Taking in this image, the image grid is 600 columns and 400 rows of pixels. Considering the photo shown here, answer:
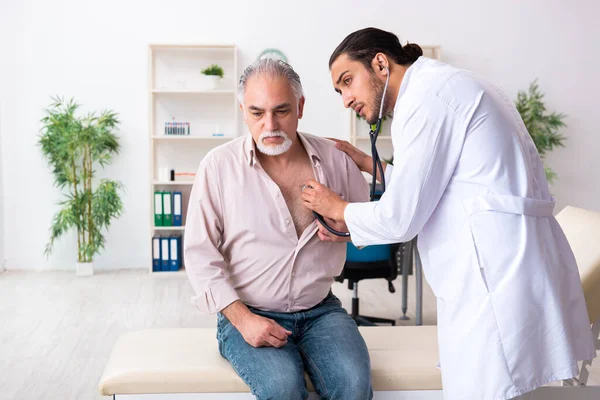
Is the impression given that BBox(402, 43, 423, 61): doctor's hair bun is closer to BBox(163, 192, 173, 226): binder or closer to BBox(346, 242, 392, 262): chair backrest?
BBox(346, 242, 392, 262): chair backrest

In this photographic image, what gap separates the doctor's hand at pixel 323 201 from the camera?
170cm

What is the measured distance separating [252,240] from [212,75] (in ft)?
11.5

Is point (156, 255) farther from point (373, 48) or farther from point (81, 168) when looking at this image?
point (373, 48)

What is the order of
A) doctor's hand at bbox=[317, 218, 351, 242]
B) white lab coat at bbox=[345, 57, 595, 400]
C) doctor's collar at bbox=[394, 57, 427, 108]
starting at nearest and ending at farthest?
1. white lab coat at bbox=[345, 57, 595, 400]
2. doctor's collar at bbox=[394, 57, 427, 108]
3. doctor's hand at bbox=[317, 218, 351, 242]

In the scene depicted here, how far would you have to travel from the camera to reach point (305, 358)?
173 centimetres

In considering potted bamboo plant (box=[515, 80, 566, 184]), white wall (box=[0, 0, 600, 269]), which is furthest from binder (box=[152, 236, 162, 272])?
potted bamboo plant (box=[515, 80, 566, 184])

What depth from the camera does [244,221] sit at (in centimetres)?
184

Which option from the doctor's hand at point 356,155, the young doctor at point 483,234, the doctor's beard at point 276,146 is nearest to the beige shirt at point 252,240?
the doctor's beard at point 276,146

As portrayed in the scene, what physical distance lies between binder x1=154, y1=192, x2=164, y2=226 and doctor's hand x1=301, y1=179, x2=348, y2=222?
3535 millimetres

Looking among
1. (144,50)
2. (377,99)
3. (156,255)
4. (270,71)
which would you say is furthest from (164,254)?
(377,99)

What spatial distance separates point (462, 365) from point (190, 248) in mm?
784

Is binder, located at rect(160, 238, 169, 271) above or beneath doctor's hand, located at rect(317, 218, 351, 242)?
beneath

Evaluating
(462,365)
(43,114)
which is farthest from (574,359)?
(43,114)

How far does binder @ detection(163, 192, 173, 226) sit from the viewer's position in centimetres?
518
